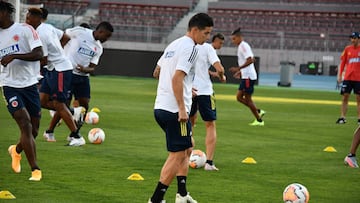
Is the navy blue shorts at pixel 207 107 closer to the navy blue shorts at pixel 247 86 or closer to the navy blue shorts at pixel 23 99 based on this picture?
the navy blue shorts at pixel 23 99

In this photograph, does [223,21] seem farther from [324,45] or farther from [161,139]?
[161,139]

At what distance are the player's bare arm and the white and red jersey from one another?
15.5 metres

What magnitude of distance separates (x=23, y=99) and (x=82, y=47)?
498 centimetres

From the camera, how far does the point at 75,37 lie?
16094 mm

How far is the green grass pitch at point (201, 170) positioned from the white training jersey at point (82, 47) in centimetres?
154

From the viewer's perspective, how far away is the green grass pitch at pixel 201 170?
10367mm

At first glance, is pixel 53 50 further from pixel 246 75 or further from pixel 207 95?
pixel 246 75

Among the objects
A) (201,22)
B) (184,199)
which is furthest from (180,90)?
(184,199)

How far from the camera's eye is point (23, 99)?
A: 11.1 metres

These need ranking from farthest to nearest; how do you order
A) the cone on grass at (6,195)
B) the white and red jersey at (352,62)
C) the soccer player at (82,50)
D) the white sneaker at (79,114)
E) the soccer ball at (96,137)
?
1. the white and red jersey at (352,62)
2. the white sneaker at (79,114)
3. the soccer player at (82,50)
4. the soccer ball at (96,137)
5. the cone on grass at (6,195)

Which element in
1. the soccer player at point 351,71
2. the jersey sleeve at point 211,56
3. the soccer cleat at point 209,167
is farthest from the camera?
the soccer player at point 351,71

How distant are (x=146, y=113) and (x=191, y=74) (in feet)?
47.5

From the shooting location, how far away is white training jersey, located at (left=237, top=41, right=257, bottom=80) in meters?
21.6

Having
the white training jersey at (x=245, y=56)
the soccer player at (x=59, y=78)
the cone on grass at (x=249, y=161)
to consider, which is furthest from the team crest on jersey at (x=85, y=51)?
the white training jersey at (x=245, y=56)
